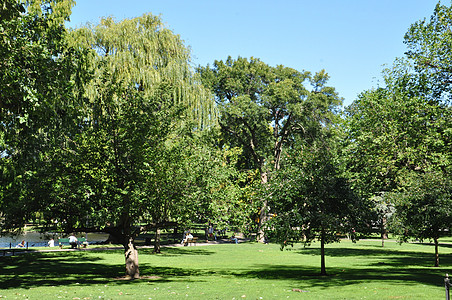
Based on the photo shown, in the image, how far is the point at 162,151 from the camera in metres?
19.8

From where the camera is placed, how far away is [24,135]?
12.8 metres

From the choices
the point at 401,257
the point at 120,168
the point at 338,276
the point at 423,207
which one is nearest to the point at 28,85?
the point at 120,168

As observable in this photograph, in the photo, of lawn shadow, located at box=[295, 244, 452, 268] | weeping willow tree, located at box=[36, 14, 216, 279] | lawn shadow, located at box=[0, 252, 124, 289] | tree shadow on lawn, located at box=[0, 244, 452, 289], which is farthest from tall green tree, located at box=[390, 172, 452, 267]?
lawn shadow, located at box=[0, 252, 124, 289]

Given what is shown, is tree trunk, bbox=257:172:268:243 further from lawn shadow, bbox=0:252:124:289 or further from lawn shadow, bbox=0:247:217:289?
lawn shadow, bbox=0:252:124:289

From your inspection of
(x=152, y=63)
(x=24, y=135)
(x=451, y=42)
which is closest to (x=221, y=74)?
(x=152, y=63)

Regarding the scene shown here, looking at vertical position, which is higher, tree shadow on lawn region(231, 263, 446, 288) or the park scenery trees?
the park scenery trees

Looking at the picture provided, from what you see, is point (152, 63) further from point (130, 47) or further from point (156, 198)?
point (156, 198)

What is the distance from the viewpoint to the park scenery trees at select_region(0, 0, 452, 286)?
13477mm

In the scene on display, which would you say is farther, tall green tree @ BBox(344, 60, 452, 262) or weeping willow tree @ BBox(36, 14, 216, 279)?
tall green tree @ BBox(344, 60, 452, 262)

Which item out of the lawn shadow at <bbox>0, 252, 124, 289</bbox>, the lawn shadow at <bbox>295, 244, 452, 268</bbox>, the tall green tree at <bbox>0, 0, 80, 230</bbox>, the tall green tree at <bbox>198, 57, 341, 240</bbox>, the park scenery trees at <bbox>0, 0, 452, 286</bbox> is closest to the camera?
the tall green tree at <bbox>0, 0, 80, 230</bbox>

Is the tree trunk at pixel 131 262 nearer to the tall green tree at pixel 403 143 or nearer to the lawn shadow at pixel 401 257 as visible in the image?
the tall green tree at pixel 403 143

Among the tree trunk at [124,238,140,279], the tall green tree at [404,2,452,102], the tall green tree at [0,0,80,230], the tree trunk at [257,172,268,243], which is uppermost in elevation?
the tall green tree at [404,2,452,102]

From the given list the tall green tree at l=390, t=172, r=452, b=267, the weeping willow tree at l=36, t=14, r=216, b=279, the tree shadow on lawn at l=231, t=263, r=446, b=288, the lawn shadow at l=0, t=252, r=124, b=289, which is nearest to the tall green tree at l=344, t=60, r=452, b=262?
the tall green tree at l=390, t=172, r=452, b=267

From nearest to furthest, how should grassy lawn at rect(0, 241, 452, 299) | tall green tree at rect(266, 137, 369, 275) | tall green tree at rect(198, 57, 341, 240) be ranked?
grassy lawn at rect(0, 241, 452, 299) < tall green tree at rect(266, 137, 369, 275) < tall green tree at rect(198, 57, 341, 240)
